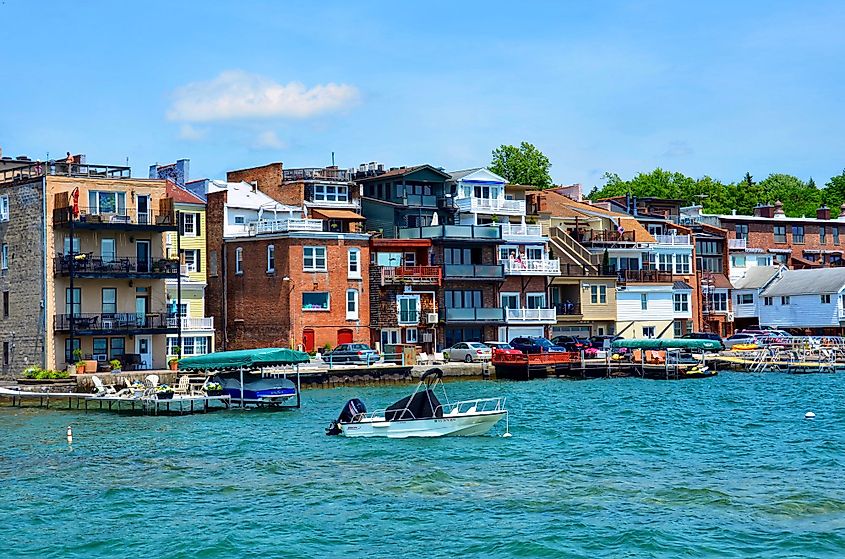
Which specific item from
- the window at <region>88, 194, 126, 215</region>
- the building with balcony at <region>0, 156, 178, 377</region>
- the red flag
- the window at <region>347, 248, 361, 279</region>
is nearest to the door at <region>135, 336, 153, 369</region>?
the building with balcony at <region>0, 156, 178, 377</region>

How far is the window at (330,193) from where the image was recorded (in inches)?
3282

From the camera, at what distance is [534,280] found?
3401 inches

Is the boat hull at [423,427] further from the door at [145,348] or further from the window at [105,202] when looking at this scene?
the window at [105,202]

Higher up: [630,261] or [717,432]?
[630,261]

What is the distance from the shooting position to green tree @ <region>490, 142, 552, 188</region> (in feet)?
398

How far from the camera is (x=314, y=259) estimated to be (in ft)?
251

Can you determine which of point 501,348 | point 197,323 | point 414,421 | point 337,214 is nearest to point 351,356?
point 501,348

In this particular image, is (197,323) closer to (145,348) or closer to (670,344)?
(145,348)

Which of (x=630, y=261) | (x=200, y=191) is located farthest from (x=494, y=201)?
(x=200, y=191)

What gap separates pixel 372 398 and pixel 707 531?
Answer: 33993mm

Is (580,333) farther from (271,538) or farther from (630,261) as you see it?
(271,538)

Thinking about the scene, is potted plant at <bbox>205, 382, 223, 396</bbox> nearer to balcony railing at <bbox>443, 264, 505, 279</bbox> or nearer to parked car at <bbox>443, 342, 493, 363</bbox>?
parked car at <bbox>443, 342, 493, 363</bbox>

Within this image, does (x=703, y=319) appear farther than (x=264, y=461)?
Yes

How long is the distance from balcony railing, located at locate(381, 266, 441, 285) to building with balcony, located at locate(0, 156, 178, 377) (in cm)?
1550
